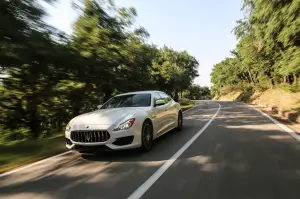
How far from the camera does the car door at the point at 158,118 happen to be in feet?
27.9

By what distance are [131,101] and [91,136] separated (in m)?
2.30

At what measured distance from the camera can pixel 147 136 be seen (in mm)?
7840

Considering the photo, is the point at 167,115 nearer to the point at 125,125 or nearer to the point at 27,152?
the point at 125,125

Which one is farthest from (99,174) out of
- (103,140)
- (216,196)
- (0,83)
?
(0,83)

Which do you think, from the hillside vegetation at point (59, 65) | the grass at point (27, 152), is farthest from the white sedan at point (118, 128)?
the hillside vegetation at point (59, 65)

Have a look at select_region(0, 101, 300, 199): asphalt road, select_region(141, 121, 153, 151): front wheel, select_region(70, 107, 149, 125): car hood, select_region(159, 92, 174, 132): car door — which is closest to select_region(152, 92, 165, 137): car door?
select_region(159, 92, 174, 132): car door

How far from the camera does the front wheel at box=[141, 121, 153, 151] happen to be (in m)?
7.58

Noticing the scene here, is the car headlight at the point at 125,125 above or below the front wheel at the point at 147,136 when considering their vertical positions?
above

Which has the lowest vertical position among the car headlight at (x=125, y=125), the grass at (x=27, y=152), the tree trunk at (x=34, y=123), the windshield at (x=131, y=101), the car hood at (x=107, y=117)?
the grass at (x=27, y=152)

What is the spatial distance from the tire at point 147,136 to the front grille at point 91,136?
1018mm

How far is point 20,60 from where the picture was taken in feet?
29.2

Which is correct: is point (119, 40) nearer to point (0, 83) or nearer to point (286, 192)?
point (0, 83)

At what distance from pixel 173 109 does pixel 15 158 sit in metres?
5.09

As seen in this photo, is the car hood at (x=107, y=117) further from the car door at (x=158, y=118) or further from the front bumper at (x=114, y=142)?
the car door at (x=158, y=118)
